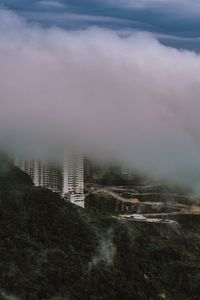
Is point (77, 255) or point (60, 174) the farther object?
point (60, 174)

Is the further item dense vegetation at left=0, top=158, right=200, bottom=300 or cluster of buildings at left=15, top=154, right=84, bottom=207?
cluster of buildings at left=15, top=154, right=84, bottom=207

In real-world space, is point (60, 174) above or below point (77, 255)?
above

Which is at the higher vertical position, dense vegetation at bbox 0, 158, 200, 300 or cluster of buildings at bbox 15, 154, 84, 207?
cluster of buildings at bbox 15, 154, 84, 207

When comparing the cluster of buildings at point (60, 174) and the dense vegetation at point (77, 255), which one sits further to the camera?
the cluster of buildings at point (60, 174)

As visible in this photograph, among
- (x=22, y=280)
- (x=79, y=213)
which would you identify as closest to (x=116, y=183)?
(x=79, y=213)

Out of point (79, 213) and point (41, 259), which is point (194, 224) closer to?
point (79, 213)

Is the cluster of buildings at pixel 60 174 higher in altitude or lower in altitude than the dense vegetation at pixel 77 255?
higher
